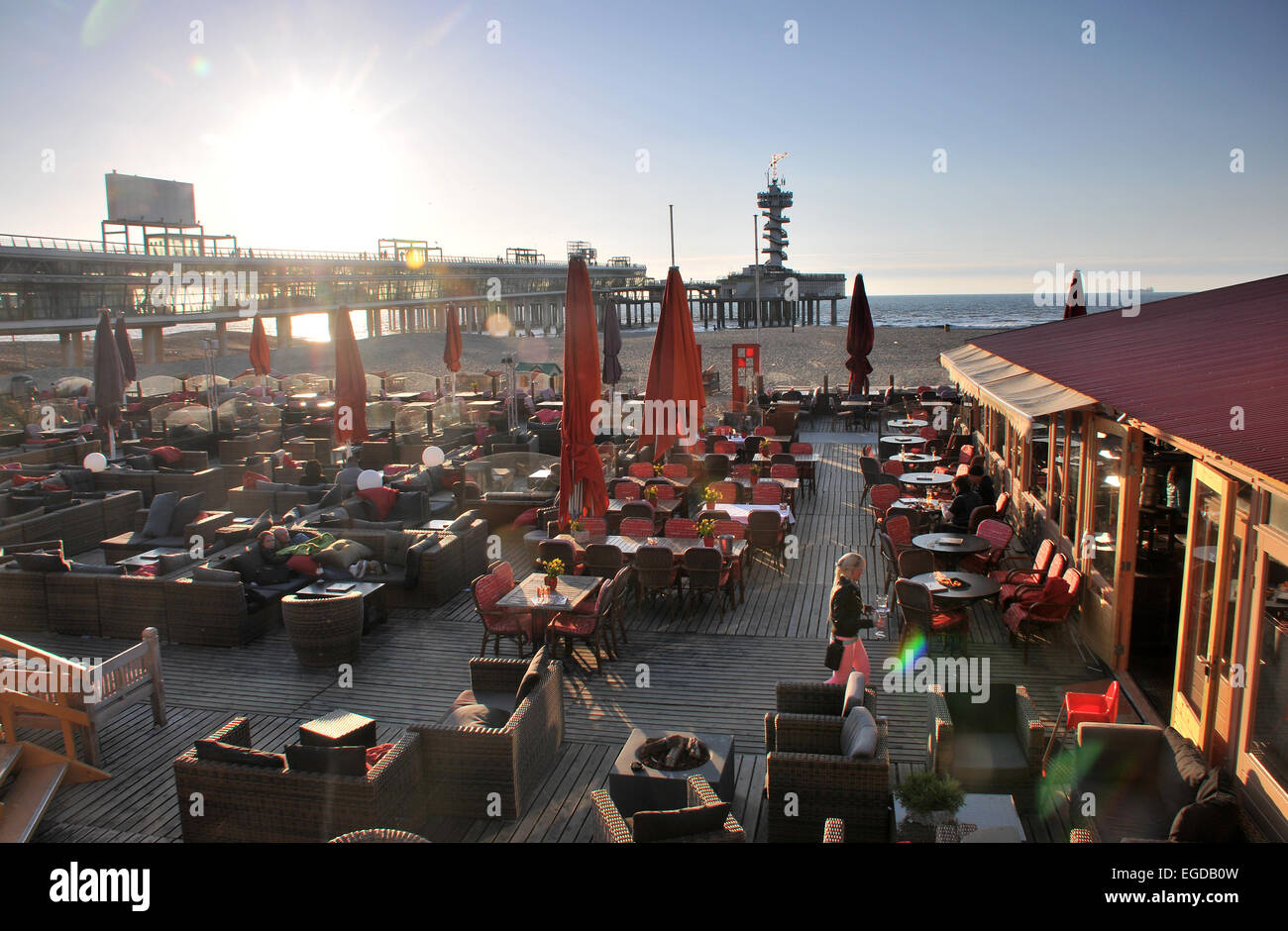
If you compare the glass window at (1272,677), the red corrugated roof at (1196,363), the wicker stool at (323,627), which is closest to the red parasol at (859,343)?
the red corrugated roof at (1196,363)

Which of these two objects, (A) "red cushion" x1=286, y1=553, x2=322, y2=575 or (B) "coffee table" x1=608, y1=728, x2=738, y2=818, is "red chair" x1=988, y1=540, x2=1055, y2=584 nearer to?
(B) "coffee table" x1=608, y1=728, x2=738, y2=818

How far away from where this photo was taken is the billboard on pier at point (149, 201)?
66.2 metres

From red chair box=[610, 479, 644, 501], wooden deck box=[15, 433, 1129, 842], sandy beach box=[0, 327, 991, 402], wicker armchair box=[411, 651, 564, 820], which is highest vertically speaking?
sandy beach box=[0, 327, 991, 402]

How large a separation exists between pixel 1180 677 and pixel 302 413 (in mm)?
19819

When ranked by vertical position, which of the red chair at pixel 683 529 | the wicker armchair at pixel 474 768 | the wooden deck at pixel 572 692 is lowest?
the wooden deck at pixel 572 692

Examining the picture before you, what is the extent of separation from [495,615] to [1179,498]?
6.88m

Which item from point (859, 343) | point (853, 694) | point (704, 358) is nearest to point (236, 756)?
point (853, 694)

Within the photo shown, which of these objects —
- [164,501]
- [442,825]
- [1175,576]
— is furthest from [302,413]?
[1175,576]

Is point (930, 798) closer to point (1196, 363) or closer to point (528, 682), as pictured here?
point (528, 682)

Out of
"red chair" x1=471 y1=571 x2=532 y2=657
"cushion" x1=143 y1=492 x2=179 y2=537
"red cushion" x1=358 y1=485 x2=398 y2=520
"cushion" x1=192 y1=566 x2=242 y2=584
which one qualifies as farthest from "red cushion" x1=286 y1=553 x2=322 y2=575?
"cushion" x1=143 y1=492 x2=179 y2=537

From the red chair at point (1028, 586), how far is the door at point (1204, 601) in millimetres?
2062

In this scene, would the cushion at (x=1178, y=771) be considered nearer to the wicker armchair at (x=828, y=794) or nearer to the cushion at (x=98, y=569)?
the wicker armchair at (x=828, y=794)

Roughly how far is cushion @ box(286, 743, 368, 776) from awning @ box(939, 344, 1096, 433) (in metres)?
5.67

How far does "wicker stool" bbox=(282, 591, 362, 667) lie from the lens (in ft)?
25.8
